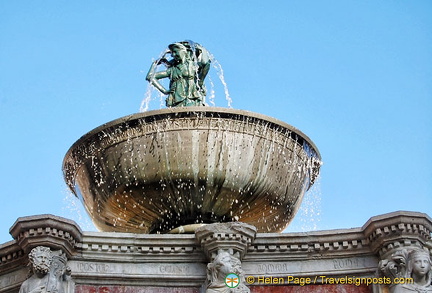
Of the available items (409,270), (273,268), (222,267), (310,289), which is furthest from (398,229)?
(222,267)

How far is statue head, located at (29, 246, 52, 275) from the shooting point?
424 inches

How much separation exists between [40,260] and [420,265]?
496cm

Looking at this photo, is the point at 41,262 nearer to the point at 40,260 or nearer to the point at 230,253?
the point at 40,260

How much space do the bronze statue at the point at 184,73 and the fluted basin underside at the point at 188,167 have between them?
166 cm

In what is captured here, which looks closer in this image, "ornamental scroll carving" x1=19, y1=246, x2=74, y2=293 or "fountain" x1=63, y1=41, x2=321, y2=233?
"ornamental scroll carving" x1=19, y1=246, x2=74, y2=293

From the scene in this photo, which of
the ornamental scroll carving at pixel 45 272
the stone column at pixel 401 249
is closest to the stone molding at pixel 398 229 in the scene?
the stone column at pixel 401 249

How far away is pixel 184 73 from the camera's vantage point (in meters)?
15.0

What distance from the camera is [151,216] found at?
13.6 m

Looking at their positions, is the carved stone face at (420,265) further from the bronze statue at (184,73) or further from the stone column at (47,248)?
the bronze statue at (184,73)

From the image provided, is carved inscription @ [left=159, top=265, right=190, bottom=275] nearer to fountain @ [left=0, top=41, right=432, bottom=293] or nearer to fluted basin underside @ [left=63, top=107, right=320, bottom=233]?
fountain @ [left=0, top=41, right=432, bottom=293]

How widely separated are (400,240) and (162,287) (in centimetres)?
329

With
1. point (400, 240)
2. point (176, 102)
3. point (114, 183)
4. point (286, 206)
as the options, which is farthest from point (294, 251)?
point (176, 102)

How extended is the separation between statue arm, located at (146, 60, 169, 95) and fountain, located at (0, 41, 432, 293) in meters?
0.02

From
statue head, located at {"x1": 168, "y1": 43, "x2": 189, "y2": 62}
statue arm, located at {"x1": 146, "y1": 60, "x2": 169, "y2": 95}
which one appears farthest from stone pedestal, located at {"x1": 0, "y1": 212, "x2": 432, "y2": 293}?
statue head, located at {"x1": 168, "y1": 43, "x2": 189, "y2": 62}
